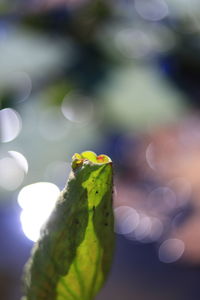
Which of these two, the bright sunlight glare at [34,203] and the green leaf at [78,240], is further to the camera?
the bright sunlight glare at [34,203]

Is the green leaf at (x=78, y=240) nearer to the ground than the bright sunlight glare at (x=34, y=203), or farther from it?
nearer to the ground

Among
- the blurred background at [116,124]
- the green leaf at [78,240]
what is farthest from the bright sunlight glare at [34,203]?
the green leaf at [78,240]

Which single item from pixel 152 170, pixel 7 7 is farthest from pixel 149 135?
pixel 7 7

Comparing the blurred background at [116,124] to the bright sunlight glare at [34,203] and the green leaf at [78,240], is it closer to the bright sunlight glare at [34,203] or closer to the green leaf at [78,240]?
the bright sunlight glare at [34,203]

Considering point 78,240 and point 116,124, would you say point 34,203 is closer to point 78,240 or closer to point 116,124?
point 116,124

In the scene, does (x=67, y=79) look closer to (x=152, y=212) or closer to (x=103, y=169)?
(x=152, y=212)

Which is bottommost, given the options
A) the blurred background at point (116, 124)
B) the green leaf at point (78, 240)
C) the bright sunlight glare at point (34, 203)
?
the green leaf at point (78, 240)
